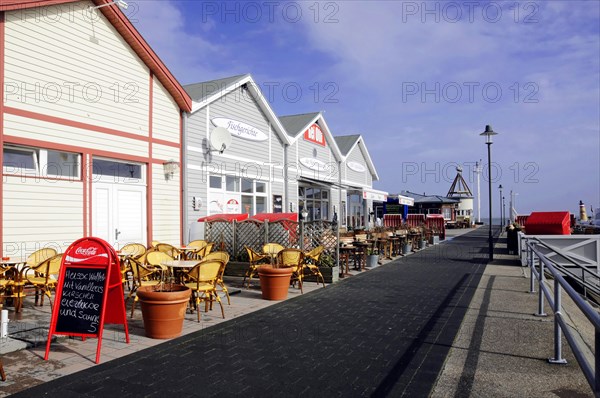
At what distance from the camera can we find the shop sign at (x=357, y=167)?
2589cm

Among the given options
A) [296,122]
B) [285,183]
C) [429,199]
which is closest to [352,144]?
[296,122]

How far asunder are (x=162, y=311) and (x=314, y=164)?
15865mm

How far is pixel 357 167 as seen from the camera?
88.4 ft

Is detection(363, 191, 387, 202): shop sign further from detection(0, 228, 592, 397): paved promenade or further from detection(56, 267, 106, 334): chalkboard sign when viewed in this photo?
detection(56, 267, 106, 334): chalkboard sign

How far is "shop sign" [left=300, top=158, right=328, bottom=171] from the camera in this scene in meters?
19.9

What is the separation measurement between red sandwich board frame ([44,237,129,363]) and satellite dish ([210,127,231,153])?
834cm

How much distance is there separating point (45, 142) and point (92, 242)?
482 cm

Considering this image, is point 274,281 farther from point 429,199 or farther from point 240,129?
point 429,199

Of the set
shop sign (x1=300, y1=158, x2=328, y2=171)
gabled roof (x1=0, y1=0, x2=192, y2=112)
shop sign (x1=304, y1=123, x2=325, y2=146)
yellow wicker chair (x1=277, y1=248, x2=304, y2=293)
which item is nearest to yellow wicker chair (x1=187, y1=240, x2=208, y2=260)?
yellow wicker chair (x1=277, y1=248, x2=304, y2=293)

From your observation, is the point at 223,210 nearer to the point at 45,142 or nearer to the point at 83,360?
the point at 45,142

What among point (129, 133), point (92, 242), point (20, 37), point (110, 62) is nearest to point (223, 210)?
point (129, 133)

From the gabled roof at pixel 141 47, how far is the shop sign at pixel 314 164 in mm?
8034

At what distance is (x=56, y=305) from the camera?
16.7ft

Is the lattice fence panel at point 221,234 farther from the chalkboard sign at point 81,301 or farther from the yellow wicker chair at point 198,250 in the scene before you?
the chalkboard sign at point 81,301
